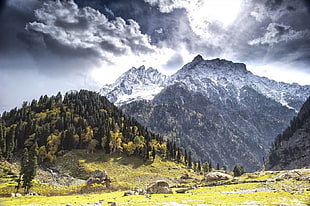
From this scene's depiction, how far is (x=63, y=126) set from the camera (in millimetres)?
154375

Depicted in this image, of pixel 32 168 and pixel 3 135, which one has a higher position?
pixel 3 135

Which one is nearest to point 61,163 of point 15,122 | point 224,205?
point 15,122

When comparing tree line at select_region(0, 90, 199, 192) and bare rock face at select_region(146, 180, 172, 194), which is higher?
tree line at select_region(0, 90, 199, 192)

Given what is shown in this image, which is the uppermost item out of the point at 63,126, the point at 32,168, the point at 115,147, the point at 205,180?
the point at 63,126

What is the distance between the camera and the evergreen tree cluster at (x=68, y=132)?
127 m

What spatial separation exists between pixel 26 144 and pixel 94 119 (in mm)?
52274

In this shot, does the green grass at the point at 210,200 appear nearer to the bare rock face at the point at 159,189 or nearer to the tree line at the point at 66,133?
the bare rock face at the point at 159,189

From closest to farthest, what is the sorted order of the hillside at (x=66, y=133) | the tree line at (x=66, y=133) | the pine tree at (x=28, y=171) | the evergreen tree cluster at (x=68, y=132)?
1. the pine tree at (x=28, y=171)
2. the hillside at (x=66, y=133)
3. the tree line at (x=66, y=133)
4. the evergreen tree cluster at (x=68, y=132)

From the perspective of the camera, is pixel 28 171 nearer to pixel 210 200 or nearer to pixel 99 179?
pixel 99 179

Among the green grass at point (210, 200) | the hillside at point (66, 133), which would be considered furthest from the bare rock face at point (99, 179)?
the hillside at point (66, 133)

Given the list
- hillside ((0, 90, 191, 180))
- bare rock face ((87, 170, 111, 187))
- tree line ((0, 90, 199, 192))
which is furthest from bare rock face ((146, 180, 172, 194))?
hillside ((0, 90, 191, 180))

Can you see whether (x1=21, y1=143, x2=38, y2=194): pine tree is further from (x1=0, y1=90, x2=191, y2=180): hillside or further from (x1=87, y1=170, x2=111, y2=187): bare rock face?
(x1=0, y1=90, x2=191, y2=180): hillside

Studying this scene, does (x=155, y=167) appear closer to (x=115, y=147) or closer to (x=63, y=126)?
(x=115, y=147)

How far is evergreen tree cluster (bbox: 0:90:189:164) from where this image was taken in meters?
127
